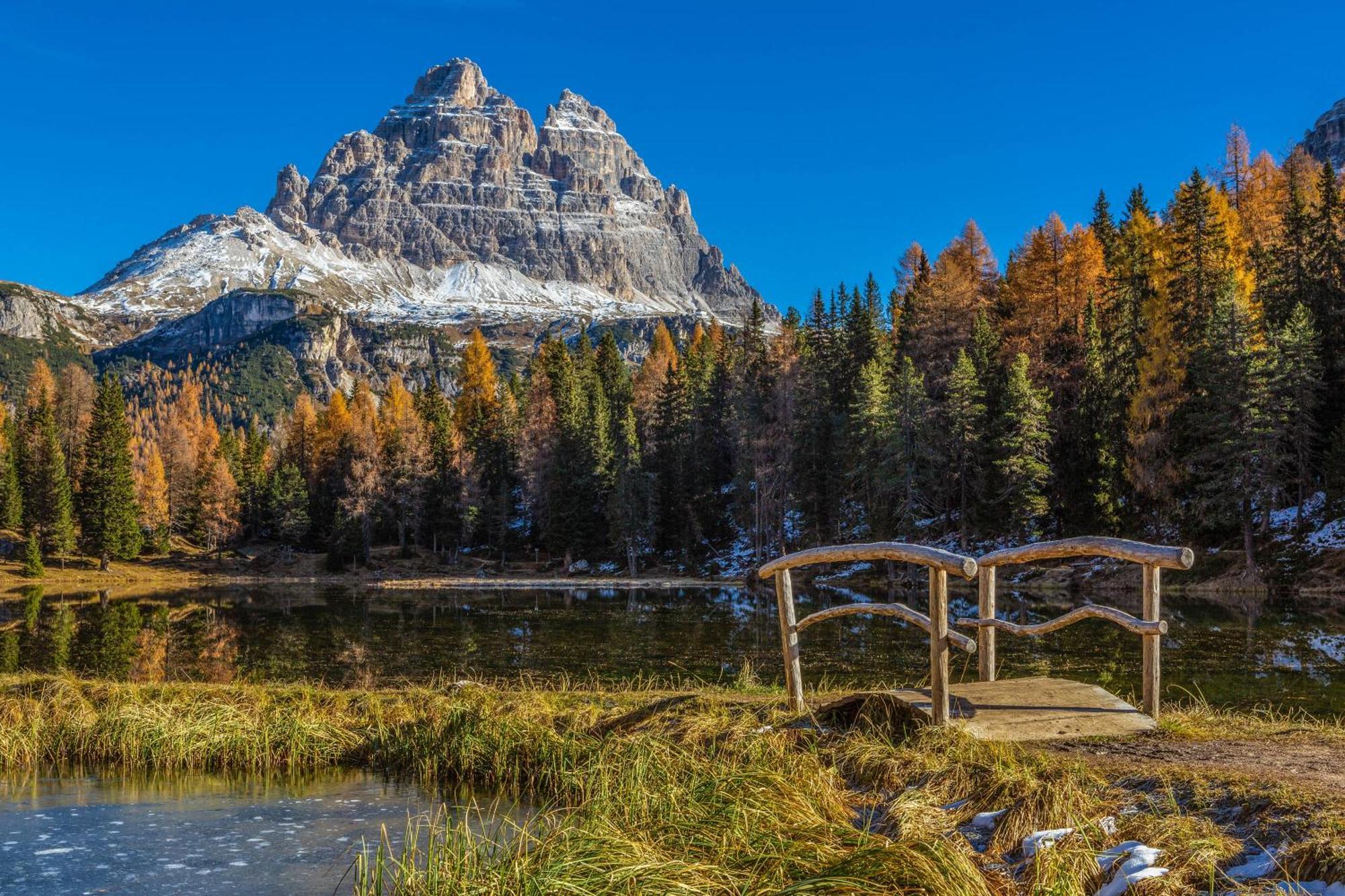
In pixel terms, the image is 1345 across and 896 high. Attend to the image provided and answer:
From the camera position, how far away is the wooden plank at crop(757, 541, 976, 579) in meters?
7.71

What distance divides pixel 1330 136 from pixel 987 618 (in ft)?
650

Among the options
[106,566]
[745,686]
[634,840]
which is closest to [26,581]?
[106,566]

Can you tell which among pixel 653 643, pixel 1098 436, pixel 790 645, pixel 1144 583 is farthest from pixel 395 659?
pixel 1098 436

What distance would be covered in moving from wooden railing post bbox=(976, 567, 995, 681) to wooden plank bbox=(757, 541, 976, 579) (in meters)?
0.80

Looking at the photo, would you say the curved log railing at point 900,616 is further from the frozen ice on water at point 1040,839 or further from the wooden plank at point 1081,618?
the frozen ice on water at point 1040,839

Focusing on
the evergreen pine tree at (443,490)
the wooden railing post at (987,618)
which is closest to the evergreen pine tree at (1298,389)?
the wooden railing post at (987,618)

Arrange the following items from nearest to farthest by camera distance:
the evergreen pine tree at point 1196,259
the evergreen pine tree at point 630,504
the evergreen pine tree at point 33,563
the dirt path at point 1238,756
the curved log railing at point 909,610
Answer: the dirt path at point 1238,756 < the curved log railing at point 909,610 < the evergreen pine tree at point 1196,259 < the evergreen pine tree at point 33,563 < the evergreen pine tree at point 630,504

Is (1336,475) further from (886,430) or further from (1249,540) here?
(886,430)

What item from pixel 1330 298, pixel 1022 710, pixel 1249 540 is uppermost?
pixel 1330 298

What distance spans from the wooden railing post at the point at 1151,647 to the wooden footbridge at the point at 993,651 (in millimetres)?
12

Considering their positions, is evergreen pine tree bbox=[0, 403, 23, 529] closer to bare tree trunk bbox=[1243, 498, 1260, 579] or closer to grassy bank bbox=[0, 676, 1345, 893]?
grassy bank bbox=[0, 676, 1345, 893]

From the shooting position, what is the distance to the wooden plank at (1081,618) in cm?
849

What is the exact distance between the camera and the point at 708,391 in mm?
70125

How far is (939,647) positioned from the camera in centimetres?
801
